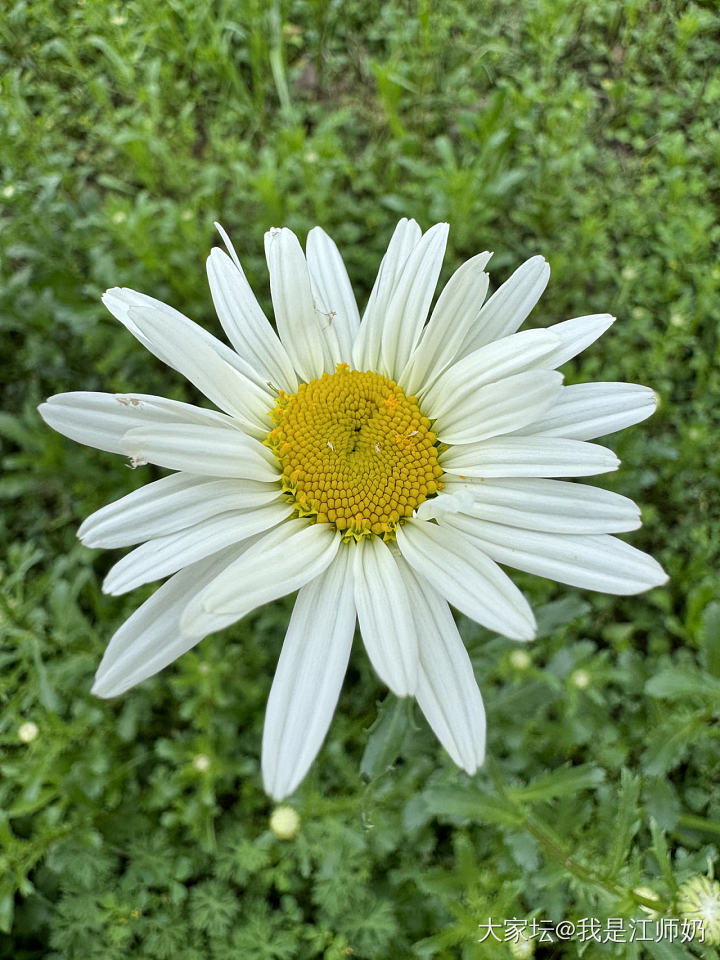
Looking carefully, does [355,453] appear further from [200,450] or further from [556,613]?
[556,613]

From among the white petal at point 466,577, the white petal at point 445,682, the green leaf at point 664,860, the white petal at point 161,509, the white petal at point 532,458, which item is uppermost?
the white petal at point 532,458

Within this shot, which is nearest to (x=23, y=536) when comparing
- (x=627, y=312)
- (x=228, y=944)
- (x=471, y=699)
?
(x=228, y=944)

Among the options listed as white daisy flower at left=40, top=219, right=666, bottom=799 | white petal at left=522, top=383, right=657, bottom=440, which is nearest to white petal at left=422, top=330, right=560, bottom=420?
white daisy flower at left=40, top=219, right=666, bottom=799

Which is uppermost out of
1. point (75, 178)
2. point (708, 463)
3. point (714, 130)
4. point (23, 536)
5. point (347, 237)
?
point (714, 130)

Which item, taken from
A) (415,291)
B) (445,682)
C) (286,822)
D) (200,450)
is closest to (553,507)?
(445,682)

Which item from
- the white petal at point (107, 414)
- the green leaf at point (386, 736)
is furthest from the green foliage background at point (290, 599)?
the white petal at point (107, 414)

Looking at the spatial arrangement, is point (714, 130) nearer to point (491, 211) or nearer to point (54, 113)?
point (491, 211)

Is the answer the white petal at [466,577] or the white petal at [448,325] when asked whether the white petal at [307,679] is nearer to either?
the white petal at [466,577]
